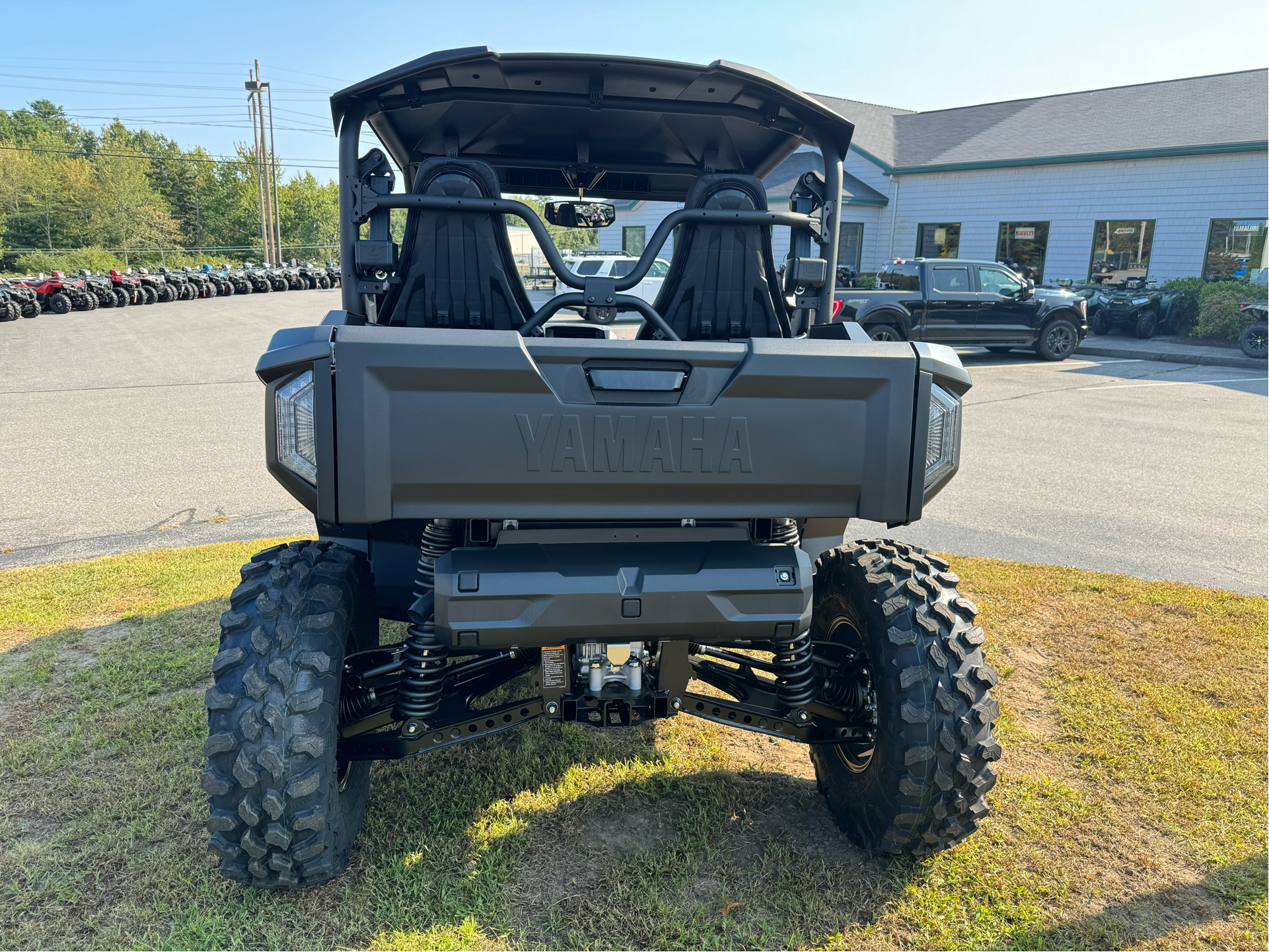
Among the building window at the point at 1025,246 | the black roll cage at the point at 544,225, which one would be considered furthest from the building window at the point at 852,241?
the black roll cage at the point at 544,225

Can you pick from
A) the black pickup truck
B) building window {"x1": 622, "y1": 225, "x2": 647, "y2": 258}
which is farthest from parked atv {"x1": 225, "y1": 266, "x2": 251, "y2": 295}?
the black pickup truck

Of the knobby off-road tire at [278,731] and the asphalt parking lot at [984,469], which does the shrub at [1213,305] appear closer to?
the asphalt parking lot at [984,469]

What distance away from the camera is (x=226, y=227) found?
74.9m

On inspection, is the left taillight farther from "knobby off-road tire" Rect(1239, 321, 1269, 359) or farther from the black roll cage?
"knobby off-road tire" Rect(1239, 321, 1269, 359)

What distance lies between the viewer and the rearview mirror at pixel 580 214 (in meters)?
4.32

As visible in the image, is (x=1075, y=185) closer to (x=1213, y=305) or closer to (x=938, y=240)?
(x=938, y=240)

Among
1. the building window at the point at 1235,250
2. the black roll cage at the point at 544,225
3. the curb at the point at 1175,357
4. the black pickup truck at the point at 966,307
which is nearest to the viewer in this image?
the black roll cage at the point at 544,225

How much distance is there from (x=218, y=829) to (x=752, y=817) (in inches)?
67.3

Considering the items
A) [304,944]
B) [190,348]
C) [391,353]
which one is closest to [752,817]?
[304,944]

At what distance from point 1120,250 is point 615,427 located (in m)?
24.7

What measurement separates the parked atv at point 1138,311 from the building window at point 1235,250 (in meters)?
1.78

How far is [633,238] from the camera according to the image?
2753cm

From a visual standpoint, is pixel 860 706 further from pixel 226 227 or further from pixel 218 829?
pixel 226 227

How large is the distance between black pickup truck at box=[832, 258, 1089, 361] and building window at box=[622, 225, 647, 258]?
9925mm
